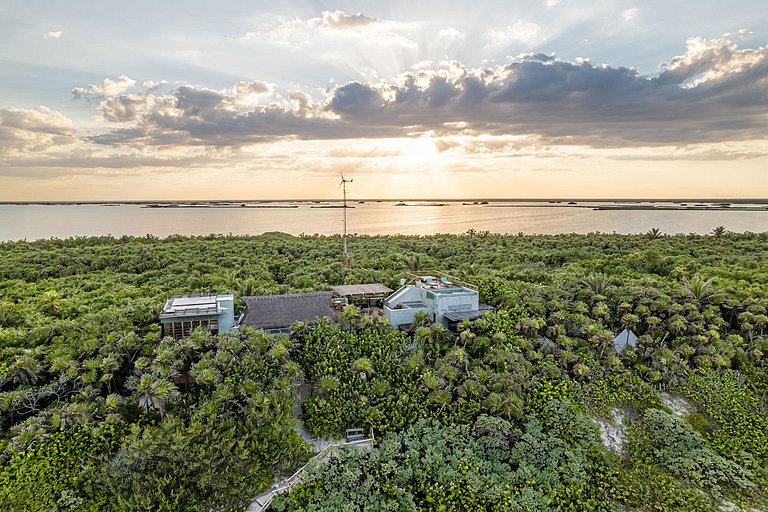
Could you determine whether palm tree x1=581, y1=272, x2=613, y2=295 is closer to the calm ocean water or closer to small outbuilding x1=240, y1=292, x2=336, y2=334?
small outbuilding x1=240, y1=292, x2=336, y2=334

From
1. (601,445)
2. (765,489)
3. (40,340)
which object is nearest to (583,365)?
(601,445)

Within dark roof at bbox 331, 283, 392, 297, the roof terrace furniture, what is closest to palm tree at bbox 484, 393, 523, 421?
dark roof at bbox 331, 283, 392, 297

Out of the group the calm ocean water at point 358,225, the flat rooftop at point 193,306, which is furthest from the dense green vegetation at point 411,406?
the calm ocean water at point 358,225

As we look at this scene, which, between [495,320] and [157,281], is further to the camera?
[157,281]

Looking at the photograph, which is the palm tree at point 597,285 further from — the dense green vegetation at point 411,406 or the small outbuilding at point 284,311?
the small outbuilding at point 284,311

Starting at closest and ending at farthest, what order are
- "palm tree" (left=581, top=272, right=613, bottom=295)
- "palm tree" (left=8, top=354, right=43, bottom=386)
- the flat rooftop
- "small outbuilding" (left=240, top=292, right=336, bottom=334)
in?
"palm tree" (left=8, top=354, right=43, bottom=386)
the flat rooftop
"small outbuilding" (left=240, top=292, right=336, bottom=334)
"palm tree" (left=581, top=272, right=613, bottom=295)

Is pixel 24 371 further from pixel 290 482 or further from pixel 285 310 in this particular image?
pixel 290 482

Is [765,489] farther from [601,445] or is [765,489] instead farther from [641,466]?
[601,445]
